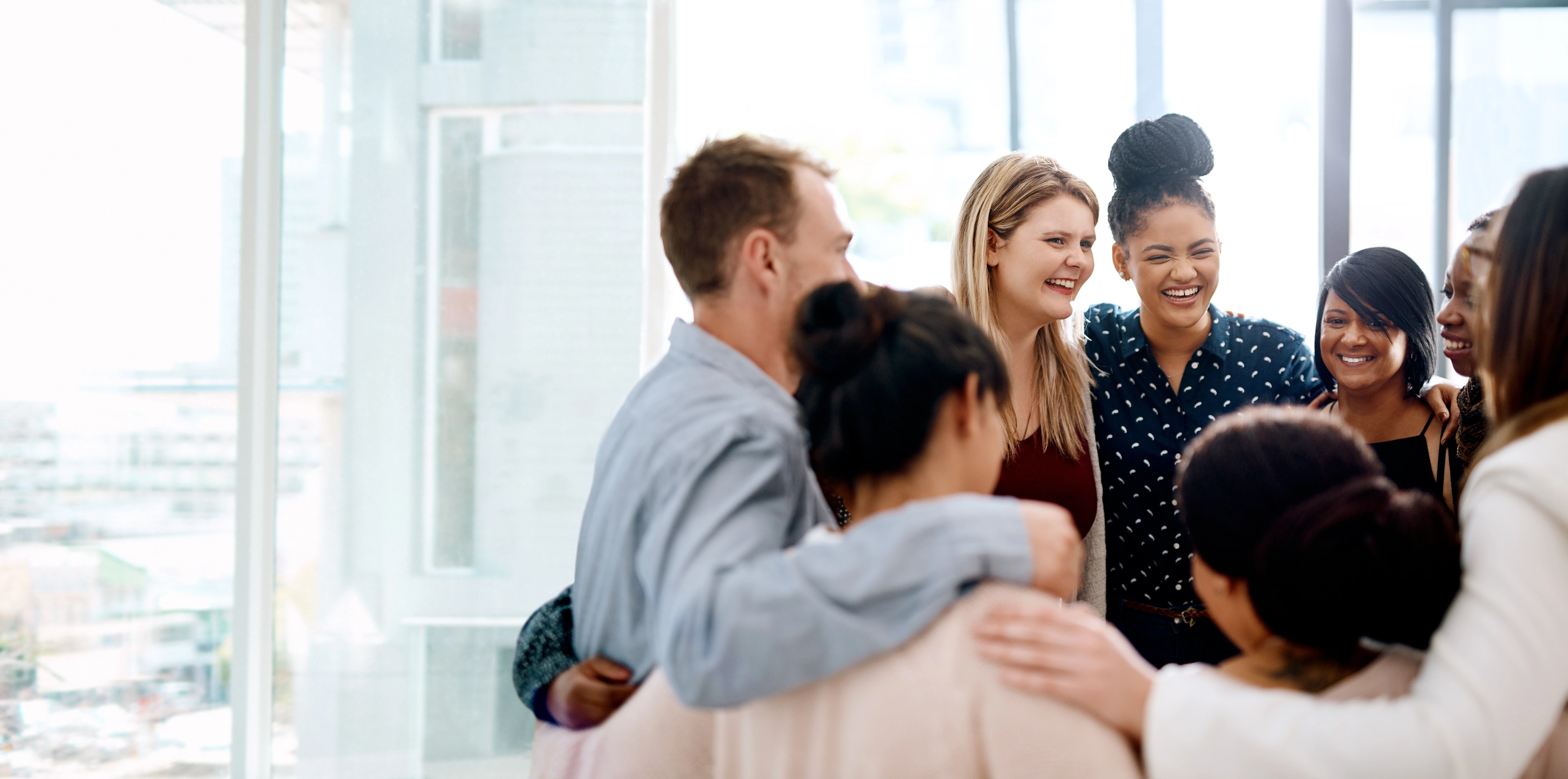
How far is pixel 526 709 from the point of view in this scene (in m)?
2.85

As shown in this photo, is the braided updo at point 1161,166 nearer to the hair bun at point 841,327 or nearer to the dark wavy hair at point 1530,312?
the dark wavy hair at point 1530,312

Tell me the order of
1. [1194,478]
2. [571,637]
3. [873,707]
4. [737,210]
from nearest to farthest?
[873,707] < [1194,478] < [737,210] < [571,637]

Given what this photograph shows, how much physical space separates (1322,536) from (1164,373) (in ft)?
3.86

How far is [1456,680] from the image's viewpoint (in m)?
0.85

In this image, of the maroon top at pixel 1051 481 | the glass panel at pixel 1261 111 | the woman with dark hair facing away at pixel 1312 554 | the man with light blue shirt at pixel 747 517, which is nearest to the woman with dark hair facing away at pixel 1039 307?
the maroon top at pixel 1051 481

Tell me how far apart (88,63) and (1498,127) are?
4201 millimetres

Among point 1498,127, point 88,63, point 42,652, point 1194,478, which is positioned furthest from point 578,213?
point 1498,127

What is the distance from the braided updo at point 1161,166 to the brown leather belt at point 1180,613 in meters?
0.74

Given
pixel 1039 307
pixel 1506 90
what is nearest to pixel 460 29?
pixel 1039 307

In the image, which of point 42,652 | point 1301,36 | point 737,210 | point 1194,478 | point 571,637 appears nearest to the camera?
point 1194,478

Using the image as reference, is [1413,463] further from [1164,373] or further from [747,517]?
[747,517]

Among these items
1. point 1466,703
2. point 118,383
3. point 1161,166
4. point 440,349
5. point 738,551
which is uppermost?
point 1161,166

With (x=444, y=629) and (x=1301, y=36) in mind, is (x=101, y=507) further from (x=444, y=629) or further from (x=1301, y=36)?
(x=1301, y=36)

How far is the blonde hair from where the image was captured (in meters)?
1.93
